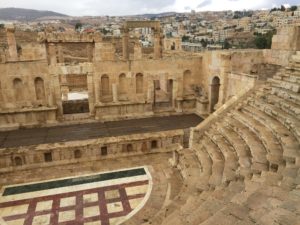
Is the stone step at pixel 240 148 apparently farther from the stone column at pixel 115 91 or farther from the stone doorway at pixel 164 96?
the stone column at pixel 115 91

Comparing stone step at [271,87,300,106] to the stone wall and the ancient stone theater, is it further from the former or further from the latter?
the stone wall

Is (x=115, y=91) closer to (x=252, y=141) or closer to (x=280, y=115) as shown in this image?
(x=252, y=141)

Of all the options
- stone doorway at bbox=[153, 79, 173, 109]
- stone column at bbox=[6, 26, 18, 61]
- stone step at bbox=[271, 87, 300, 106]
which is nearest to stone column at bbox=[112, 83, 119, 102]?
stone doorway at bbox=[153, 79, 173, 109]

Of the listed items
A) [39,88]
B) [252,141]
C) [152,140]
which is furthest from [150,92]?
[252,141]

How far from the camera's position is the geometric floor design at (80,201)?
8.99 metres

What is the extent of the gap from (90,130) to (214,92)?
7461 mm

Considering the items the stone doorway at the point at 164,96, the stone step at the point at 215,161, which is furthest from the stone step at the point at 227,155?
the stone doorway at the point at 164,96

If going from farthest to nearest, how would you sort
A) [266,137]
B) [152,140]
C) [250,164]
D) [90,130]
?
[90,130], [152,140], [266,137], [250,164]

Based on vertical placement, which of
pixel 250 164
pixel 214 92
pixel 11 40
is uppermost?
pixel 11 40

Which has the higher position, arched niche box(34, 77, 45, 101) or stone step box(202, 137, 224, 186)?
arched niche box(34, 77, 45, 101)

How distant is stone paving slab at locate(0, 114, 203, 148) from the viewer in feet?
43.5

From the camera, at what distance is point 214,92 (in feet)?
54.4

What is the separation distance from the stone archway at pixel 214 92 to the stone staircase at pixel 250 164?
393 cm

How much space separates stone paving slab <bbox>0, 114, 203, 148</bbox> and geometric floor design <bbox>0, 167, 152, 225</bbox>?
2.61 metres
